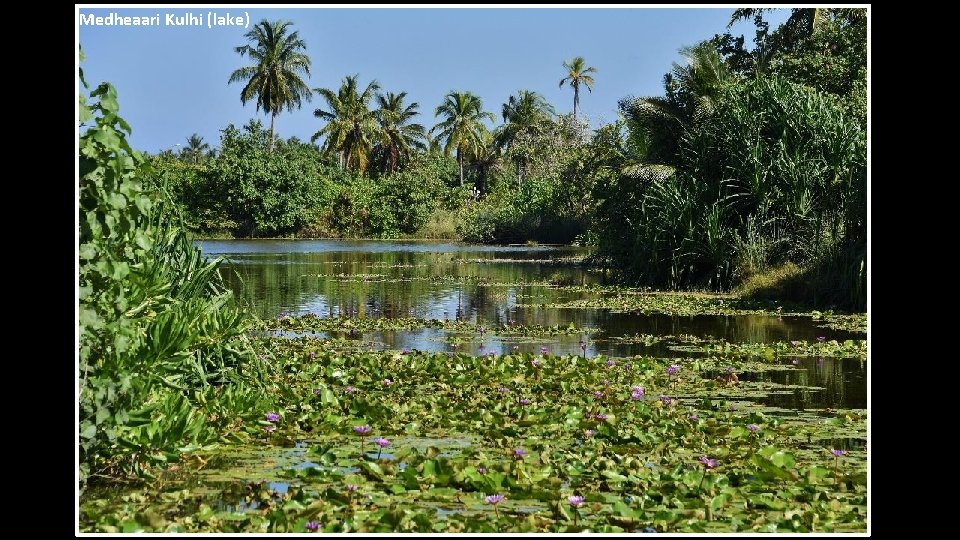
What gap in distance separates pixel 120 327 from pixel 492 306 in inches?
568

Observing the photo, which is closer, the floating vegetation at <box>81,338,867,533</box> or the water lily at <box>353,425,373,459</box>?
the floating vegetation at <box>81,338,867,533</box>

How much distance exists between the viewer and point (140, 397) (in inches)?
250

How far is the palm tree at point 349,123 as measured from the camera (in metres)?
67.8

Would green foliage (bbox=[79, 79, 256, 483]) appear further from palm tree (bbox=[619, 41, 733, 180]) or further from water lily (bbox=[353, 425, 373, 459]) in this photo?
palm tree (bbox=[619, 41, 733, 180])

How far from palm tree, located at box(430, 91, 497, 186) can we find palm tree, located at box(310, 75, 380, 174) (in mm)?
7178

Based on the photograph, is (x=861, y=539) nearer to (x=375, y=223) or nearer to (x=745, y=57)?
(x=745, y=57)

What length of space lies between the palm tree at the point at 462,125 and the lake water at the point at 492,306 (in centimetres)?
3546

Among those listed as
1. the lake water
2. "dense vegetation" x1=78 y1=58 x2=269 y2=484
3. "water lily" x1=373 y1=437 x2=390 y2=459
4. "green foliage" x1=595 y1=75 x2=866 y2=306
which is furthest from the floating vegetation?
"green foliage" x1=595 y1=75 x2=866 y2=306

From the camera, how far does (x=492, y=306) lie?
66.9 feet

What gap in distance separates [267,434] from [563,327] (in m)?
8.74

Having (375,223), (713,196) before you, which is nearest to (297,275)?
(713,196)

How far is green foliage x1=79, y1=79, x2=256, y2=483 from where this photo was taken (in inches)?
226

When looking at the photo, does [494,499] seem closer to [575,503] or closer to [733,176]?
[575,503]

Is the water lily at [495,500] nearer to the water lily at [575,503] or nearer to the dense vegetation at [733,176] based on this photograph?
the water lily at [575,503]
